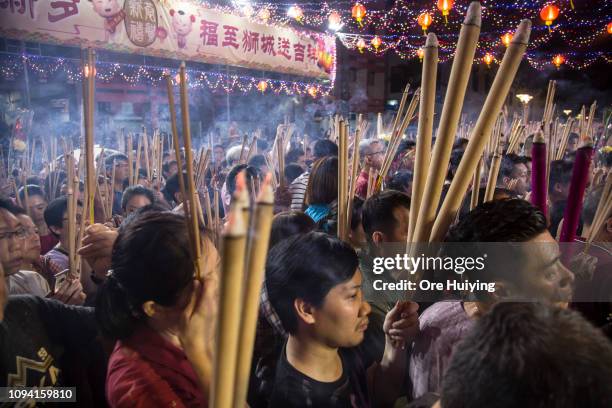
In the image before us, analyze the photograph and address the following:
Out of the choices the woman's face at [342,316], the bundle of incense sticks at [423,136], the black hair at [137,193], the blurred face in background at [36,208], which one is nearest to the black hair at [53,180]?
the blurred face in background at [36,208]

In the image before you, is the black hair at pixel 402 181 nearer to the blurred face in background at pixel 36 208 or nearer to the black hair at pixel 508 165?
the black hair at pixel 508 165

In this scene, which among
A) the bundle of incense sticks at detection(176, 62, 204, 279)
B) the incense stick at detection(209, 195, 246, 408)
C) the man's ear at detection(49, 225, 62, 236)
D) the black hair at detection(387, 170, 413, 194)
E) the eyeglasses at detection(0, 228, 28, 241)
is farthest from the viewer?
the black hair at detection(387, 170, 413, 194)

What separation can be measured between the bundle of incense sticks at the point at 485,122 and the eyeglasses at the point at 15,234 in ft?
4.32

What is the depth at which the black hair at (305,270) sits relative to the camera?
3.43ft

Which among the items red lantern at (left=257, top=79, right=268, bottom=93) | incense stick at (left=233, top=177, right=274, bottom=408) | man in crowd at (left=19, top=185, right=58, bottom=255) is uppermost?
red lantern at (left=257, top=79, right=268, bottom=93)

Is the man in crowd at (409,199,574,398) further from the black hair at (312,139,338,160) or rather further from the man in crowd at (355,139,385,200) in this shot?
the black hair at (312,139,338,160)

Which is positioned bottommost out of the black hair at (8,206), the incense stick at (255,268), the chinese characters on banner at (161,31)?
the black hair at (8,206)

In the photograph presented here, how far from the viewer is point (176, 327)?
2.98 feet

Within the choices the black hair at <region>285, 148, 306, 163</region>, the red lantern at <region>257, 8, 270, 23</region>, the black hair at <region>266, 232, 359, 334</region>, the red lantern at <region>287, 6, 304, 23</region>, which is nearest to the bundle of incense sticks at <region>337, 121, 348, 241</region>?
the black hair at <region>266, 232, 359, 334</region>

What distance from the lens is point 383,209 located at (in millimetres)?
1715

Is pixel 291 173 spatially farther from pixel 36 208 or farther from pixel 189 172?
pixel 189 172

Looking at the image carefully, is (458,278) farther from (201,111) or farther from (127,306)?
(201,111)

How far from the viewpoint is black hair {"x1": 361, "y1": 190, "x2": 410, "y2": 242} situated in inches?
67.1

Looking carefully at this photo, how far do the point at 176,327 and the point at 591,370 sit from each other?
2.28 ft
